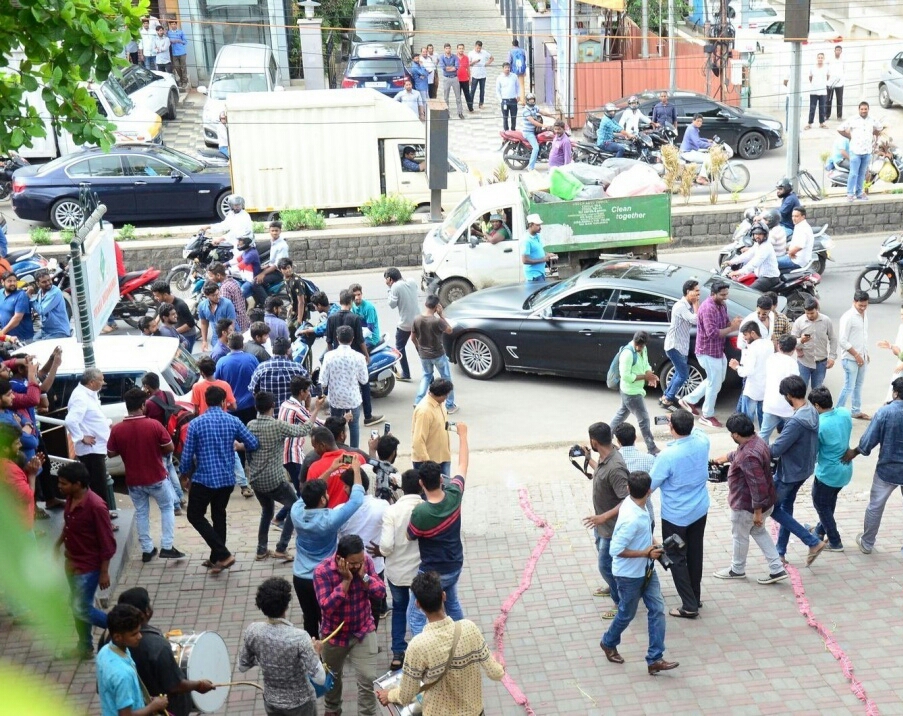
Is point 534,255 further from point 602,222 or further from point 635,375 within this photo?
point 635,375

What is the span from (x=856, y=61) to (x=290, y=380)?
2445 cm

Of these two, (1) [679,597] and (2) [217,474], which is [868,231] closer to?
(1) [679,597]

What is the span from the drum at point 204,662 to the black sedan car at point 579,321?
7102mm

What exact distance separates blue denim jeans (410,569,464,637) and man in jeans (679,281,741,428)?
521 cm

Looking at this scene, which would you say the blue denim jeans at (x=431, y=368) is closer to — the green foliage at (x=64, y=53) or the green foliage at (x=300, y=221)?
the green foliage at (x=64, y=53)

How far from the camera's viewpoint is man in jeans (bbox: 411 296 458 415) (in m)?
11.3

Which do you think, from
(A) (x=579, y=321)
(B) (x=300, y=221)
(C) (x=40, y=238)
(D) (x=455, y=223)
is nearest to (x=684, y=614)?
(A) (x=579, y=321)

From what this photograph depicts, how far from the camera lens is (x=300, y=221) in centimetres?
1836

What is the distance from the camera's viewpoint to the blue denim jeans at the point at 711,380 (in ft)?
37.0

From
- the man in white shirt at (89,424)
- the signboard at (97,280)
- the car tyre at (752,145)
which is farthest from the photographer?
the car tyre at (752,145)

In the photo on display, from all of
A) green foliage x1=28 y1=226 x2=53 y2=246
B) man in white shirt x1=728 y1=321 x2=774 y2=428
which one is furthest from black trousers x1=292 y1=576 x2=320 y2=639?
green foliage x1=28 y1=226 x2=53 y2=246

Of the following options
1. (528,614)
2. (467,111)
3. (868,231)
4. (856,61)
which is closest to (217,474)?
(528,614)

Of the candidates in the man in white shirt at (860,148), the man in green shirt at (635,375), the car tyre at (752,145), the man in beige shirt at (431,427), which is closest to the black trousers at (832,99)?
the car tyre at (752,145)

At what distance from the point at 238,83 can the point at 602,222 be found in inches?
543
